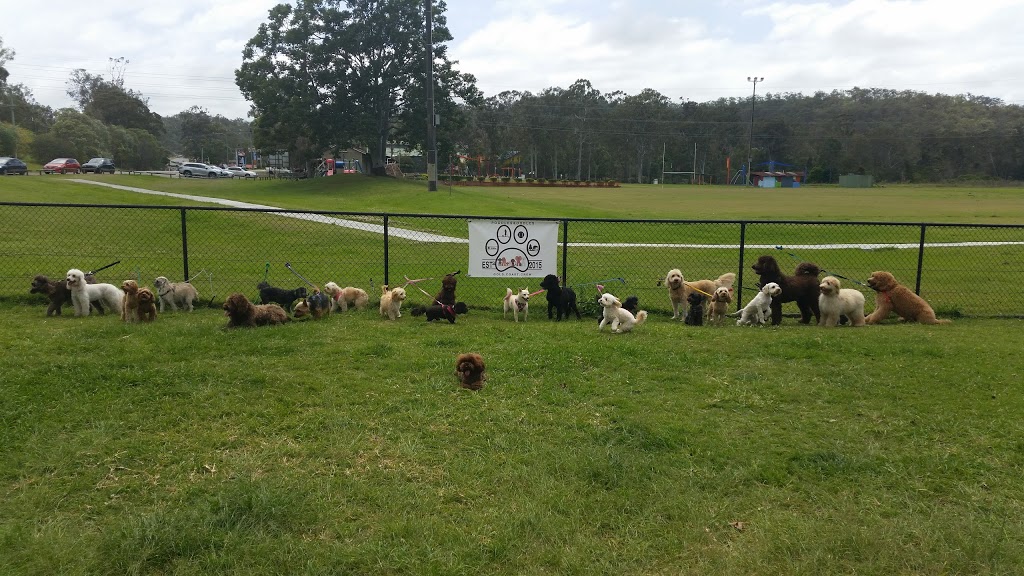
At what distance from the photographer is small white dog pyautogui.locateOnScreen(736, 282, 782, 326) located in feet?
28.9

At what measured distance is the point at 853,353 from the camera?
745cm

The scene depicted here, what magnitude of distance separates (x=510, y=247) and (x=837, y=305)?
4.53 m

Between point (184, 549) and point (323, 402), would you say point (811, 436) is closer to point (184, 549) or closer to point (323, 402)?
point (323, 402)

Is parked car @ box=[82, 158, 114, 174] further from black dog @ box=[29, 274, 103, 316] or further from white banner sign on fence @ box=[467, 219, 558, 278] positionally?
white banner sign on fence @ box=[467, 219, 558, 278]

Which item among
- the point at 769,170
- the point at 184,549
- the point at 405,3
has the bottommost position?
the point at 184,549

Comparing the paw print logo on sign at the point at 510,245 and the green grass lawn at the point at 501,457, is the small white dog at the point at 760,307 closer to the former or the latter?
the green grass lawn at the point at 501,457

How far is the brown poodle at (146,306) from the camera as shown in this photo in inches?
317

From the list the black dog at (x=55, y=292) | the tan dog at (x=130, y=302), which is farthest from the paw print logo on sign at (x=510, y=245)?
the black dog at (x=55, y=292)

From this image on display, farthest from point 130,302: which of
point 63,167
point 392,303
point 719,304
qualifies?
point 63,167

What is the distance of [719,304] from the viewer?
352 inches

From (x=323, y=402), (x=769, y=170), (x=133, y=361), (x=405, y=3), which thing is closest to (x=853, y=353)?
(x=323, y=402)

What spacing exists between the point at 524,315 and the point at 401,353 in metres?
2.55

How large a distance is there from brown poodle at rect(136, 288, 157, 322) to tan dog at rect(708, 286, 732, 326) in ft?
23.2

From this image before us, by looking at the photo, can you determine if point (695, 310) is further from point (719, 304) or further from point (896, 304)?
point (896, 304)
